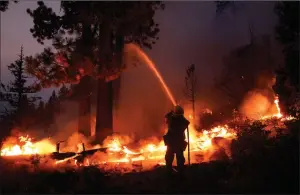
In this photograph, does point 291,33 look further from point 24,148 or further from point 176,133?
point 24,148

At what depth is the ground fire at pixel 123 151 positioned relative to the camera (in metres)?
13.6

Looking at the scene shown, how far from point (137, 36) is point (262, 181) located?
37.5 ft

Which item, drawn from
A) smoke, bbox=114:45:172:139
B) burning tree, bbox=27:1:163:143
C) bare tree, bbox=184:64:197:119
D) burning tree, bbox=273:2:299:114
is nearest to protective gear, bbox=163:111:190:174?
burning tree, bbox=273:2:299:114

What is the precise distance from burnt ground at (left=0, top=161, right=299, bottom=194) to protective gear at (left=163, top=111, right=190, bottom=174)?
1.78ft

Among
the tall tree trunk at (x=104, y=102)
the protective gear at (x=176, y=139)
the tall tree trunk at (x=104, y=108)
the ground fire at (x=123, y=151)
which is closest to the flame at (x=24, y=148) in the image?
the ground fire at (x=123, y=151)

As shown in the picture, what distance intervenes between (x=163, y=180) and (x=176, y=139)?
1439 millimetres

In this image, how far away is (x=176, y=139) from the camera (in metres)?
11.6

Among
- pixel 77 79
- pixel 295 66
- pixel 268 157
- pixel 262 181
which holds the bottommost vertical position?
pixel 262 181

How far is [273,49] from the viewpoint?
3438 cm

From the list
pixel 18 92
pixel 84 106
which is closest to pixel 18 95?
pixel 18 92

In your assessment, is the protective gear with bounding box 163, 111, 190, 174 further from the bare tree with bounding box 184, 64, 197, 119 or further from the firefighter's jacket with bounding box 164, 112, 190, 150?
the bare tree with bounding box 184, 64, 197, 119

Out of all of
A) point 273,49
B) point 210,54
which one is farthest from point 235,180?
point 210,54

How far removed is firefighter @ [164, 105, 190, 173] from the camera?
11.5 meters

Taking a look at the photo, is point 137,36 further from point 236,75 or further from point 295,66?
point 236,75
